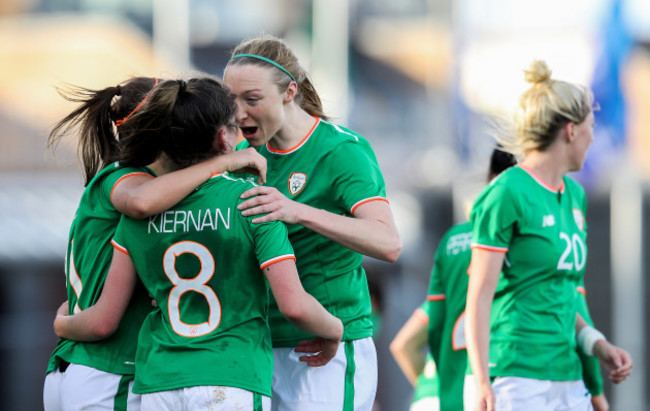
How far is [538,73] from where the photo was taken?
4332 millimetres

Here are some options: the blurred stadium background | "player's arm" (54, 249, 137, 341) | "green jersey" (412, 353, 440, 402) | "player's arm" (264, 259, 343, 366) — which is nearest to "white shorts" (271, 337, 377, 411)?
"player's arm" (264, 259, 343, 366)

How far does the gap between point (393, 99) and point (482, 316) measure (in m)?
13.2

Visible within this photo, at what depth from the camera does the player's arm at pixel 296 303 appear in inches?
122

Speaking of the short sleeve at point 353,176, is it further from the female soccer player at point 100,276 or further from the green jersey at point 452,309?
the green jersey at point 452,309

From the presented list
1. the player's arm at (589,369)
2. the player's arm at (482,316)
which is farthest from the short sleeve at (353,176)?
the player's arm at (589,369)

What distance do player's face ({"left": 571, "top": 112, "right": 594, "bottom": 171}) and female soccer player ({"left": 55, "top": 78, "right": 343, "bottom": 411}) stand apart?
161 centimetres

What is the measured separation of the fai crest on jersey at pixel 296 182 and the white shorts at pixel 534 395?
115cm

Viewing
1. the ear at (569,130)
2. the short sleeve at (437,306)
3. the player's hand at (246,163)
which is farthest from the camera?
the short sleeve at (437,306)

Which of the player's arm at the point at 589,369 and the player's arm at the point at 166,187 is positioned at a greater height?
the player's arm at the point at 166,187

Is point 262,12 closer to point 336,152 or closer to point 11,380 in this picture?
point 11,380

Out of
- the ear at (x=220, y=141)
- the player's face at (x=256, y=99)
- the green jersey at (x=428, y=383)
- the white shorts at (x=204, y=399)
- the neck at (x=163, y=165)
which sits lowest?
the green jersey at (x=428, y=383)

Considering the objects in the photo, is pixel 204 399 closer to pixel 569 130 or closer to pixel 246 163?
pixel 246 163

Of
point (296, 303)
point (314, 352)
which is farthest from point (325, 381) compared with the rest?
point (296, 303)

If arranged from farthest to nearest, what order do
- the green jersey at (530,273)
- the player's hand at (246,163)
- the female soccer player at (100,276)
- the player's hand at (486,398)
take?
the green jersey at (530,273) → the player's hand at (486,398) → the female soccer player at (100,276) → the player's hand at (246,163)
